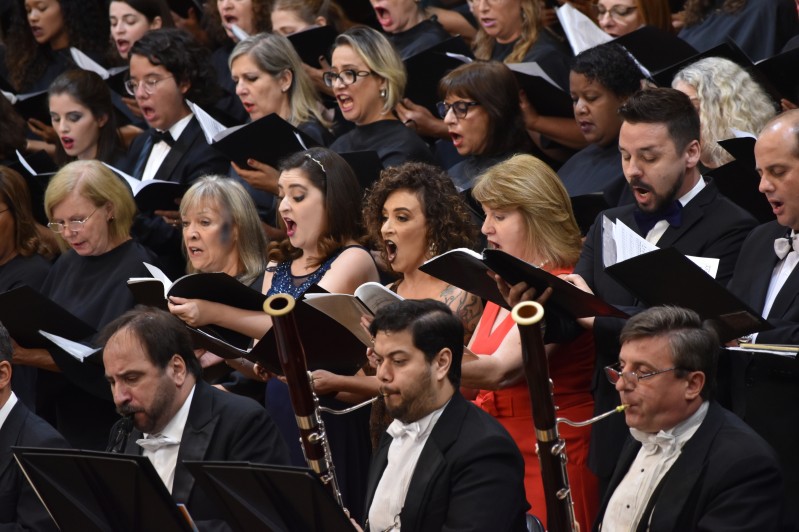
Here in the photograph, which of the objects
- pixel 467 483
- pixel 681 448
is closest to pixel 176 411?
pixel 467 483

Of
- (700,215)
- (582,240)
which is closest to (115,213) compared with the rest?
(582,240)

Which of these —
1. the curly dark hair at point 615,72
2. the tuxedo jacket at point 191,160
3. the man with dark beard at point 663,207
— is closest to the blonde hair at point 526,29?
the curly dark hair at point 615,72

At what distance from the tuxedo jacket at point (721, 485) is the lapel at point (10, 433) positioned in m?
2.09

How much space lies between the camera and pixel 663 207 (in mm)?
4250

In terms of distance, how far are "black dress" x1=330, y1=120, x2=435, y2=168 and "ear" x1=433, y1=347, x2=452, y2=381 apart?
6.72 ft

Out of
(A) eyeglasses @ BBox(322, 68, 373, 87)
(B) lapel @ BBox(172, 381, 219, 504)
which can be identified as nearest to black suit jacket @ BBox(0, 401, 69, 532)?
(B) lapel @ BBox(172, 381, 219, 504)

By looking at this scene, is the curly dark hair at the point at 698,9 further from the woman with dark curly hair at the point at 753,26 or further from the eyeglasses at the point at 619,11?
the eyeglasses at the point at 619,11

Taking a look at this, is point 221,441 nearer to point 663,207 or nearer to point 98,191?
point 663,207

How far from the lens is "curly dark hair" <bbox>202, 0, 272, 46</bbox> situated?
754 centimetres

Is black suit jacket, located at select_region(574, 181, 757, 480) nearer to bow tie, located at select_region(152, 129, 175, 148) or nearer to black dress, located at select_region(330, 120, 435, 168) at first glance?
black dress, located at select_region(330, 120, 435, 168)

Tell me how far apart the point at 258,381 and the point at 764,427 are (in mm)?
2237

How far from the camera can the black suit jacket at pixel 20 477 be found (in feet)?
13.9

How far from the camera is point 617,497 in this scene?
3.66 m

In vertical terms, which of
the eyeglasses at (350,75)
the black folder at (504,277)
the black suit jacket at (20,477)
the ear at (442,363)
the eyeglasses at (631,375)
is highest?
the eyeglasses at (350,75)
